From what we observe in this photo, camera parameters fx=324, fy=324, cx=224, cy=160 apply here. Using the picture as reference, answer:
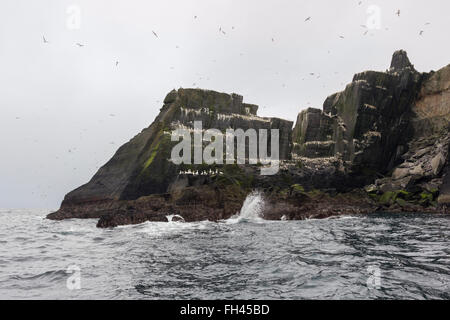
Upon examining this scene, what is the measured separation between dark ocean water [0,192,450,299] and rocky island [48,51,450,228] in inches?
721

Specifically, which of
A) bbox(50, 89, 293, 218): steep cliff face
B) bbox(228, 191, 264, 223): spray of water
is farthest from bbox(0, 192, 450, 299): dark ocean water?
bbox(50, 89, 293, 218): steep cliff face

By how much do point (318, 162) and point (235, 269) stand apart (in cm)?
4540

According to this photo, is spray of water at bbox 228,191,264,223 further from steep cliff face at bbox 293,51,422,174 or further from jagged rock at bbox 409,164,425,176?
jagged rock at bbox 409,164,425,176

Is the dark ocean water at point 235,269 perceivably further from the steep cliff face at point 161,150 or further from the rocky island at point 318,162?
the steep cliff face at point 161,150

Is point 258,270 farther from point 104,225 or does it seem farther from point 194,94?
point 194,94

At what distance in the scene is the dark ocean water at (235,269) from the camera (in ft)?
29.5

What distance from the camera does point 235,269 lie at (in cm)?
1157

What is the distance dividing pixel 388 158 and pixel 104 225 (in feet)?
160

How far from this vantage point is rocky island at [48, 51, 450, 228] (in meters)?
40.4

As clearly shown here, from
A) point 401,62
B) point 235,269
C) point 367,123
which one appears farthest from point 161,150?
point 401,62

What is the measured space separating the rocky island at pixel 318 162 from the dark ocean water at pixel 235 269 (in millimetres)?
18304

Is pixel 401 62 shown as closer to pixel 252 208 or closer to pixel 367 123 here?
pixel 367 123

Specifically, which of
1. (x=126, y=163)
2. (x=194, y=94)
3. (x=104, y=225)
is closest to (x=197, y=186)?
(x=104, y=225)

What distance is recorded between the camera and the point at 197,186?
40.0 meters
